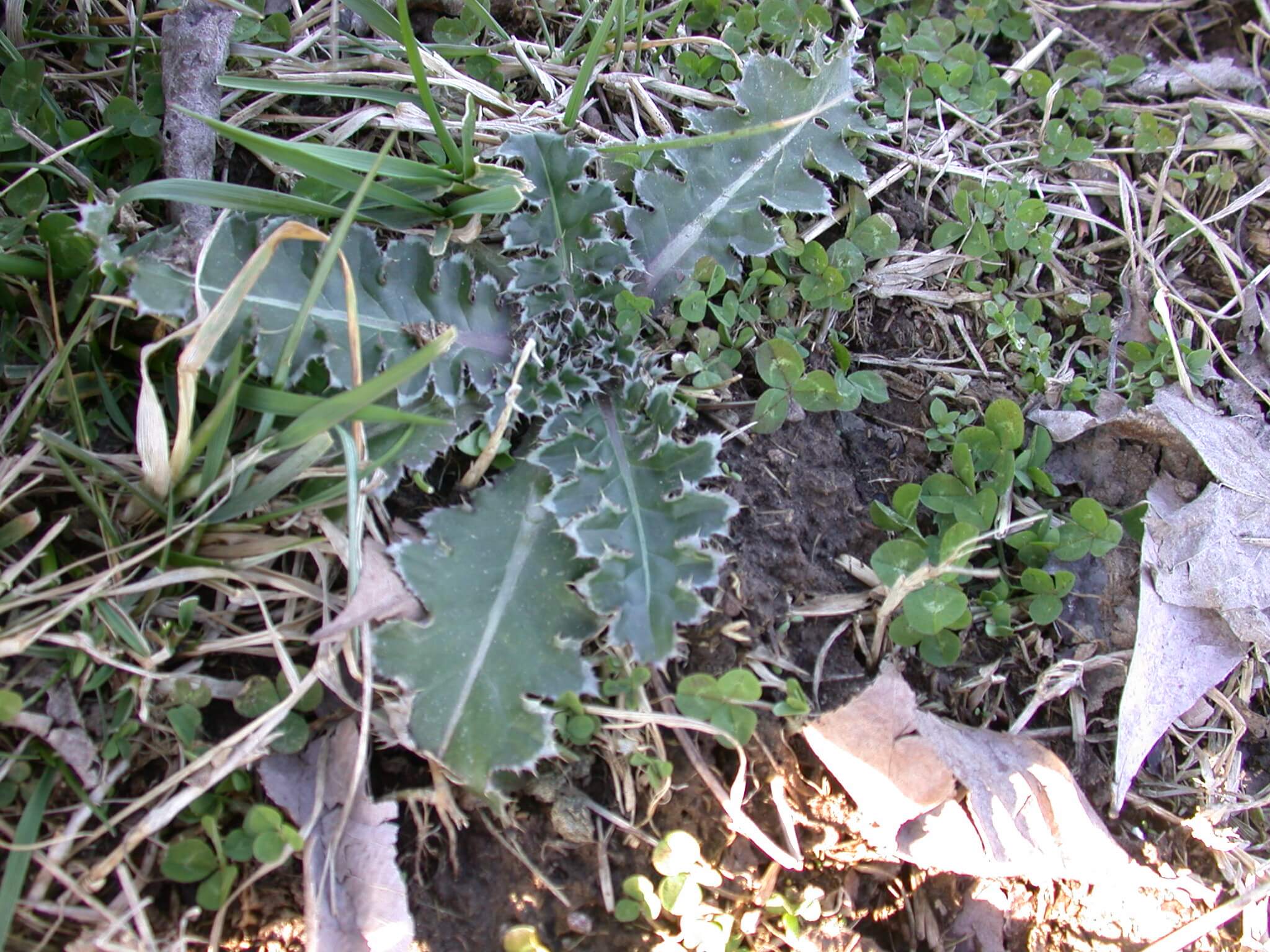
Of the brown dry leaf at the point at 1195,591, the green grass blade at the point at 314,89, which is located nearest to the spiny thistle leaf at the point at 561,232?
the green grass blade at the point at 314,89

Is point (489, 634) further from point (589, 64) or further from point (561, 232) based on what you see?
point (589, 64)

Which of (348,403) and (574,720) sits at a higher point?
(348,403)

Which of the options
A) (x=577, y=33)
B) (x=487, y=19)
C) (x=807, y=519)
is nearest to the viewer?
(x=807, y=519)

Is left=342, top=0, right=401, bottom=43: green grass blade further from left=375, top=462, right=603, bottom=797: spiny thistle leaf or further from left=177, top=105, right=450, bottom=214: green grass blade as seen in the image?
left=375, top=462, right=603, bottom=797: spiny thistle leaf

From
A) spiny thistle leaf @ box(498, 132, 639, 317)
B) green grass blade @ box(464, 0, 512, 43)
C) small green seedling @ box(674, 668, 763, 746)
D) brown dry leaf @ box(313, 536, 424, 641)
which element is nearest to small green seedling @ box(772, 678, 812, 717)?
small green seedling @ box(674, 668, 763, 746)

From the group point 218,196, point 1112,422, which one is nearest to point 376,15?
point 218,196

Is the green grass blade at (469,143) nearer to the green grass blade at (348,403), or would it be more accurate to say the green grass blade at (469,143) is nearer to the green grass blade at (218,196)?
the green grass blade at (218,196)
